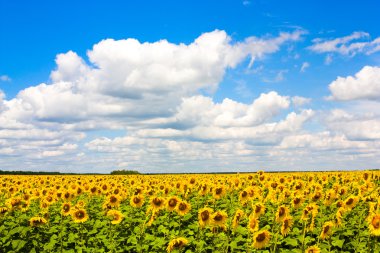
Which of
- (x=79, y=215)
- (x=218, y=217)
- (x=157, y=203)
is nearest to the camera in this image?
(x=218, y=217)

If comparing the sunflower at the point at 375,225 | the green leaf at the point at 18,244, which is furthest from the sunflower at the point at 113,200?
the sunflower at the point at 375,225

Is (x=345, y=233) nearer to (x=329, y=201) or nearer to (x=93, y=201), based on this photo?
(x=329, y=201)

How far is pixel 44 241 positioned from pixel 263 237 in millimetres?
7728

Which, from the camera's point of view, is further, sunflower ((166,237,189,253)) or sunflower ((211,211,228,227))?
sunflower ((211,211,228,227))

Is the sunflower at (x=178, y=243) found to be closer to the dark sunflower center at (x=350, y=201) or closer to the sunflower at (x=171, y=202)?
the sunflower at (x=171, y=202)

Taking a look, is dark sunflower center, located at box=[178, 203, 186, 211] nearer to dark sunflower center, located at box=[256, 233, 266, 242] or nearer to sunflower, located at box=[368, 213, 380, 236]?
dark sunflower center, located at box=[256, 233, 266, 242]

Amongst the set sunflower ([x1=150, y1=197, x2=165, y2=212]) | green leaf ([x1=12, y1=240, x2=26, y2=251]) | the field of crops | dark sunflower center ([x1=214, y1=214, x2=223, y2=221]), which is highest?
sunflower ([x1=150, y1=197, x2=165, y2=212])

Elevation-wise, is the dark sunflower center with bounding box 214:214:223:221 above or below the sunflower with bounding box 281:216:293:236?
above

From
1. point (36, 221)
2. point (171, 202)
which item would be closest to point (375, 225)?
point (171, 202)

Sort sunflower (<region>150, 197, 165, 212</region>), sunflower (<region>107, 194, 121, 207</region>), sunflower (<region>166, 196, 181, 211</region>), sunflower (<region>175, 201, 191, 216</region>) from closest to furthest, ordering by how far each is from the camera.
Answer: sunflower (<region>175, 201, 191, 216</region>), sunflower (<region>166, 196, 181, 211</region>), sunflower (<region>150, 197, 165, 212</region>), sunflower (<region>107, 194, 121, 207</region>)

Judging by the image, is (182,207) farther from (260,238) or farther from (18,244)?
(18,244)

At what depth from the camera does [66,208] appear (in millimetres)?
12797

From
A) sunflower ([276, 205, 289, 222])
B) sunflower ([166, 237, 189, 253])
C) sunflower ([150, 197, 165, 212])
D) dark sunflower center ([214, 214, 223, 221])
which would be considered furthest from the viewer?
sunflower ([150, 197, 165, 212])

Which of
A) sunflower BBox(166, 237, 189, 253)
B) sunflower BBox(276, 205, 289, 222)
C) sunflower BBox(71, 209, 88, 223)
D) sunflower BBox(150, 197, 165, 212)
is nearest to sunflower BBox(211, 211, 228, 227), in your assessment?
sunflower BBox(276, 205, 289, 222)
